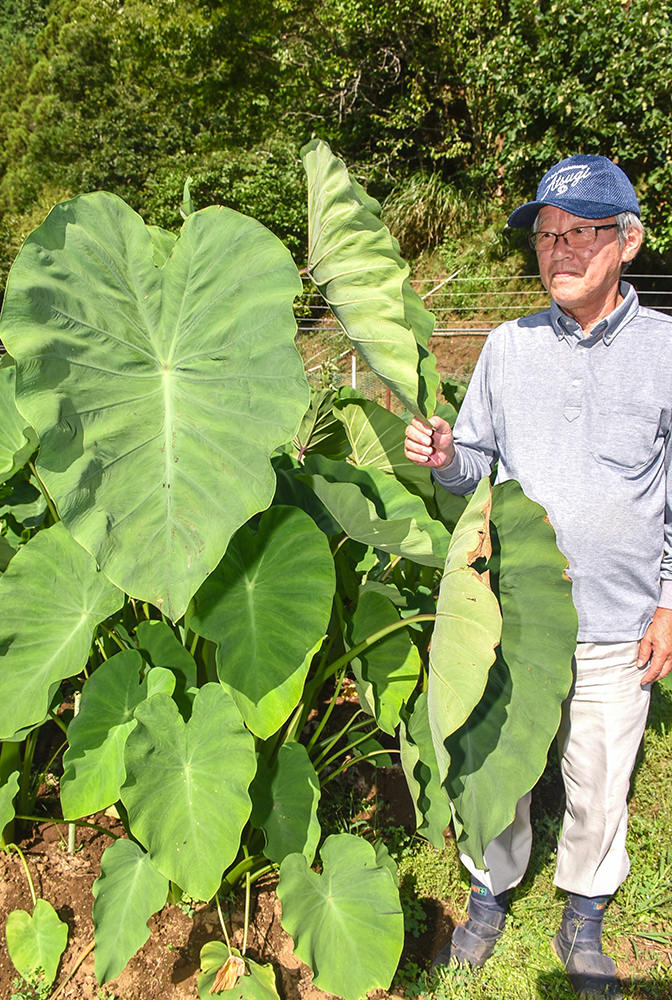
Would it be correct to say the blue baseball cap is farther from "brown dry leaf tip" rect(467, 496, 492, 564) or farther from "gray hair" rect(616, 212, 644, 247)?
"brown dry leaf tip" rect(467, 496, 492, 564)

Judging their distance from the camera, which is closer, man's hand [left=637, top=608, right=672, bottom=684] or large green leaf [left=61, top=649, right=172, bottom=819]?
large green leaf [left=61, top=649, right=172, bottom=819]

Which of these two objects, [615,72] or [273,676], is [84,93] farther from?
[273,676]

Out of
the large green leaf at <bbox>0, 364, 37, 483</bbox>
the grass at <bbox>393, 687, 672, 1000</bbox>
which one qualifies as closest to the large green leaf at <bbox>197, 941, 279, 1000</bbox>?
the grass at <bbox>393, 687, 672, 1000</bbox>

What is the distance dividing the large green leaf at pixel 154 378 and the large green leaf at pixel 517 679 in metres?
0.49

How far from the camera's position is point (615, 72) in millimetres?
6859

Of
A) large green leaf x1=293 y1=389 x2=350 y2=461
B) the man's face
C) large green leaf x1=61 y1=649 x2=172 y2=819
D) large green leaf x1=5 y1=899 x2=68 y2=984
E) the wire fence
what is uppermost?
the man's face

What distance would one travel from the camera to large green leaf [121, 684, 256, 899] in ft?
4.16

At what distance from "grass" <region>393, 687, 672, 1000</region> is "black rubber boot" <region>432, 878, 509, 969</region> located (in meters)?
0.03

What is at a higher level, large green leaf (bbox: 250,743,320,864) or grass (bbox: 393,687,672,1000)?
large green leaf (bbox: 250,743,320,864)

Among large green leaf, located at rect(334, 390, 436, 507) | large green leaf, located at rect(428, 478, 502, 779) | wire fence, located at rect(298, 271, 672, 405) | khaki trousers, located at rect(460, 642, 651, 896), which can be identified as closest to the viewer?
large green leaf, located at rect(428, 478, 502, 779)

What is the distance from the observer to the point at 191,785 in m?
1.33

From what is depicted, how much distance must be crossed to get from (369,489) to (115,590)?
555 mm

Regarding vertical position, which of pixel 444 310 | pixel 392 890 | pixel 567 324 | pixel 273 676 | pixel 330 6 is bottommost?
pixel 444 310

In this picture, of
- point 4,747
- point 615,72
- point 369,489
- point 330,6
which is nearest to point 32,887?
point 4,747
